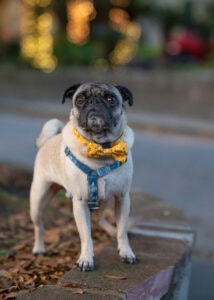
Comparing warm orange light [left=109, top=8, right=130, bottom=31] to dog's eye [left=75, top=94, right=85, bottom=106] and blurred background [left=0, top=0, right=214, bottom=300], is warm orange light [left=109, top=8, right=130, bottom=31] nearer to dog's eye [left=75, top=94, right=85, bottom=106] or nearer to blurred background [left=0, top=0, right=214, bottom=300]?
blurred background [left=0, top=0, right=214, bottom=300]

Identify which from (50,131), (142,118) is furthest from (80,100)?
(142,118)

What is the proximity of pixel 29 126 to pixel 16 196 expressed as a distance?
7.75 metres

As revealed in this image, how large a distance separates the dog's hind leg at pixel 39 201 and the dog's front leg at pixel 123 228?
0.66 metres

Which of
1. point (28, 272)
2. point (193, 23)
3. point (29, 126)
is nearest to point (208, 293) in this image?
point (28, 272)

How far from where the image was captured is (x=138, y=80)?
55.7ft

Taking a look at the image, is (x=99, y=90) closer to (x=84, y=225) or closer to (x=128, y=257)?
(x=84, y=225)

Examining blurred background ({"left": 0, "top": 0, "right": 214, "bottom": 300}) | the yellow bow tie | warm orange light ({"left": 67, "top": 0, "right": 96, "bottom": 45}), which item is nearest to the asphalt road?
blurred background ({"left": 0, "top": 0, "right": 214, "bottom": 300})

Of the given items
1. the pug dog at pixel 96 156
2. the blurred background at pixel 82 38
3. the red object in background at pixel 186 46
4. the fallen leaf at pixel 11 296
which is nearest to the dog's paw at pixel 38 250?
the pug dog at pixel 96 156

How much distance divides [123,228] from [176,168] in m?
6.35

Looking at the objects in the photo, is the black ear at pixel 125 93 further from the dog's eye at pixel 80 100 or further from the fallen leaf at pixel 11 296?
the fallen leaf at pixel 11 296

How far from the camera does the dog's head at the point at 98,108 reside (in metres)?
3.78

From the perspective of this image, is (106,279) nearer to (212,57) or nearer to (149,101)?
(149,101)

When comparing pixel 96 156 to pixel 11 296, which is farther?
pixel 96 156

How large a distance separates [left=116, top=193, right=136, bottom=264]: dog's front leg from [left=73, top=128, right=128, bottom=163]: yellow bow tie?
0.31m
